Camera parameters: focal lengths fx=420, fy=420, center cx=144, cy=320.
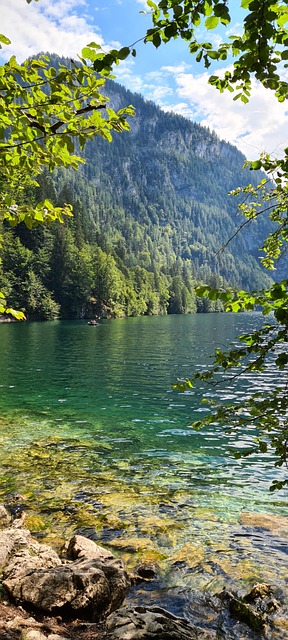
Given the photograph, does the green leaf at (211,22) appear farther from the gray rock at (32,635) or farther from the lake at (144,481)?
the gray rock at (32,635)

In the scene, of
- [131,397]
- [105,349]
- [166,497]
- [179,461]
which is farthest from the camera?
[105,349]

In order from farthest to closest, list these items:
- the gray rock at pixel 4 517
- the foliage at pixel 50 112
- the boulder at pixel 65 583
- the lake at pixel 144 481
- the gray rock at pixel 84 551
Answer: the gray rock at pixel 4 517, the lake at pixel 144 481, the gray rock at pixel 84 551, the boulder at pixel 65 583, the foliage at pixel 50 112

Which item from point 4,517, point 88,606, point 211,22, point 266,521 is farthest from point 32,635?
point 266,521

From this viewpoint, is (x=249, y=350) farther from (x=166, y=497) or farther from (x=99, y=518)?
(x=166, y=497)

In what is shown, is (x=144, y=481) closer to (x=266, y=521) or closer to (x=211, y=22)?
(x=266, y=521)

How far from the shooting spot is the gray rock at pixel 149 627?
219 inches

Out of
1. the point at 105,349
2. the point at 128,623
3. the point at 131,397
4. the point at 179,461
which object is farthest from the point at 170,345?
the point at 128,623

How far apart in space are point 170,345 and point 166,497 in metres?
50.8

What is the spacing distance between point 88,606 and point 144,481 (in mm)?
7687

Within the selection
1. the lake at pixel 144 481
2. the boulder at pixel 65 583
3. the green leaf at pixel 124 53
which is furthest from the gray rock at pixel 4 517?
the green leaf at pixel 124 53

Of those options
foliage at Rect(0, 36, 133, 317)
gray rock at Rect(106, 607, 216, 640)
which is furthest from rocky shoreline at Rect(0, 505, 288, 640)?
foliage at Rect(0, 36, 133, 317)

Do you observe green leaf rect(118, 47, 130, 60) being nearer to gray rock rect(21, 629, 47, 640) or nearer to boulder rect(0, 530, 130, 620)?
gray rock rect(21, 629, 47, 640)

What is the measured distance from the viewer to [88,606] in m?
6.69

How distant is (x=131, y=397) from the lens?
29.4 metres
